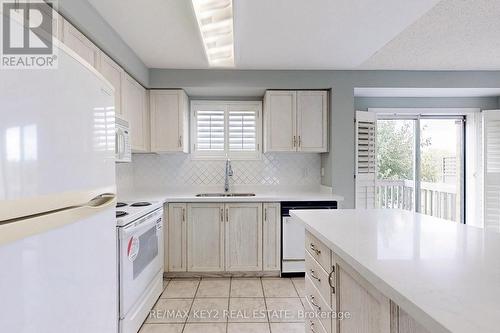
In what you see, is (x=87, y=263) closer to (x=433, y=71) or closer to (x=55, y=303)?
(x=55, y=303)

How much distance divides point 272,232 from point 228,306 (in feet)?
2.99

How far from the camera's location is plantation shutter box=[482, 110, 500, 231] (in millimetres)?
3479

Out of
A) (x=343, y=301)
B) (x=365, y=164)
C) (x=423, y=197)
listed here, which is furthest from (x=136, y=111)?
(x=423, y=197)

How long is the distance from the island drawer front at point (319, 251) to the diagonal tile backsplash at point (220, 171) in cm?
199

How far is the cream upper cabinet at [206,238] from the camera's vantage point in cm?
299

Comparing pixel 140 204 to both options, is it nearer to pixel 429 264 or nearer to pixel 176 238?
pixel 176 238

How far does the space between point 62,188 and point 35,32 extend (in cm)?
43

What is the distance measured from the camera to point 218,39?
2326 millimetres

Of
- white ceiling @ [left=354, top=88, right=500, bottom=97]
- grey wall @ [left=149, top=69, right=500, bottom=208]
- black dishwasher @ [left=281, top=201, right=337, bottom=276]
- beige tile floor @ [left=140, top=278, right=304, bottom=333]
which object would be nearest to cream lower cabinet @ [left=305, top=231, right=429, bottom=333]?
beige tile floor @ [left=140, top=278, right=304, bottom=333]

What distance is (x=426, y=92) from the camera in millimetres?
3410

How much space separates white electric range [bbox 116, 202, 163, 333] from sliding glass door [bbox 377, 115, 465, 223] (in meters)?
3.04

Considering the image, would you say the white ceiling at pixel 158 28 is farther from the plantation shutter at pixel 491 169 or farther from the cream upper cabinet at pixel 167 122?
the plantation shutter at pixel 491 169

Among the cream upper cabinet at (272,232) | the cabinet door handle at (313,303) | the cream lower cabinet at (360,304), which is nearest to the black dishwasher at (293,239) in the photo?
the cream upper cabinet at (272,232)

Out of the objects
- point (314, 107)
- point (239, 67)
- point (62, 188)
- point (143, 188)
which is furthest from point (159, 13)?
point (143, 188)
